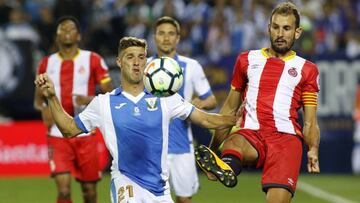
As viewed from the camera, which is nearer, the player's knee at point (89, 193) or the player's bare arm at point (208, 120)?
the player's bare arm at point (208, 120)

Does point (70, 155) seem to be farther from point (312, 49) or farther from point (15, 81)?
point (312, 49)

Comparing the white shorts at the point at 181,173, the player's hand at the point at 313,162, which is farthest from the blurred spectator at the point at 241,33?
the player's hand at the point at 313,162

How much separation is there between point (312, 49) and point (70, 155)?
344 inches

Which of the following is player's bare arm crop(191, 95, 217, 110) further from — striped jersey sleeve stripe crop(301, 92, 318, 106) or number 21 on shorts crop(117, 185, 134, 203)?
number 21 on shorts crop(117, 185, 134, 203)

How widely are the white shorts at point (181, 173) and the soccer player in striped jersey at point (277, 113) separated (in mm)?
2192

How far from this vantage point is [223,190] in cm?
1752

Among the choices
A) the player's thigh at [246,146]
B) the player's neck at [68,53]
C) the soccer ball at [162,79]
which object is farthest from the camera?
the player's neck at [68,53]

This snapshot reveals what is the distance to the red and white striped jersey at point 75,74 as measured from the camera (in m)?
12.4

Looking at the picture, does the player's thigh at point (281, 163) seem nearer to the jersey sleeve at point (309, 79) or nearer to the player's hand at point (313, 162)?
the player's hand at point (313, 162)

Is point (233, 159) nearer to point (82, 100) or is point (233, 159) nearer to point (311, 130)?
point (311, 130)

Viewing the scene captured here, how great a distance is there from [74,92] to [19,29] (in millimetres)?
7407

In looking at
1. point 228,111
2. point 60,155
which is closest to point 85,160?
point 60,155

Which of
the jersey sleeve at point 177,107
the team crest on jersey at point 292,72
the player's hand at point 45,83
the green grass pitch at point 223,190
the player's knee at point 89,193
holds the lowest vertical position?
the green grass pitch at point 223,190

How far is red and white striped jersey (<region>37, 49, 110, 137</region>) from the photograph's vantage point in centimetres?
1243
